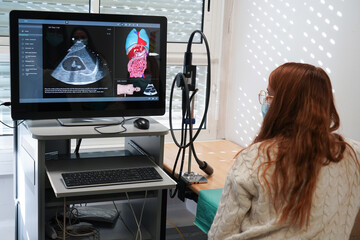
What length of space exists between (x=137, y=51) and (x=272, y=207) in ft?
3.24

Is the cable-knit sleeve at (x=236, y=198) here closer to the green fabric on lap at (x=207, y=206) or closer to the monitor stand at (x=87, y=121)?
the green fabric on lap at (x=207, y=206)

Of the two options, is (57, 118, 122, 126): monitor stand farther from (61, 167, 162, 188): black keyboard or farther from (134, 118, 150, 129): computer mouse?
(61, 167, 162, 188): black keyboard

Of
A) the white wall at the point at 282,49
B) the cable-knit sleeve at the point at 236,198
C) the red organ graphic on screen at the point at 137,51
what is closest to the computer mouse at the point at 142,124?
the red organ graphic on screen at the point at 137,51

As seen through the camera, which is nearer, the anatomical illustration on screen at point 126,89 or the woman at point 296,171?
the woman at point 296,171

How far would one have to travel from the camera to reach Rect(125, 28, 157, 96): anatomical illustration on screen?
2092 millimetres

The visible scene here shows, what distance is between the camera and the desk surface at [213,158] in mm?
2186

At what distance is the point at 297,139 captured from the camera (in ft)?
4.58

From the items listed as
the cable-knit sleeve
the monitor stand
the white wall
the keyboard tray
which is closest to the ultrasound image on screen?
the monitor stand

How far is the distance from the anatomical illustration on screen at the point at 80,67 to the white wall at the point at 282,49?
3.36ft

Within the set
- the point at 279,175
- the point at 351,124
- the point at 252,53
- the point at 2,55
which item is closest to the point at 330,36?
the point at 351,124

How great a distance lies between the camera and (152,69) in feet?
7.01

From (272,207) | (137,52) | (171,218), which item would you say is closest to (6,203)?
(171,218)

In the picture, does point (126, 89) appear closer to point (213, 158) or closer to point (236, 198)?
point (213, 158)

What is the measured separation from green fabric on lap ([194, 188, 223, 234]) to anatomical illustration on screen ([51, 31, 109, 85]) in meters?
0.66
